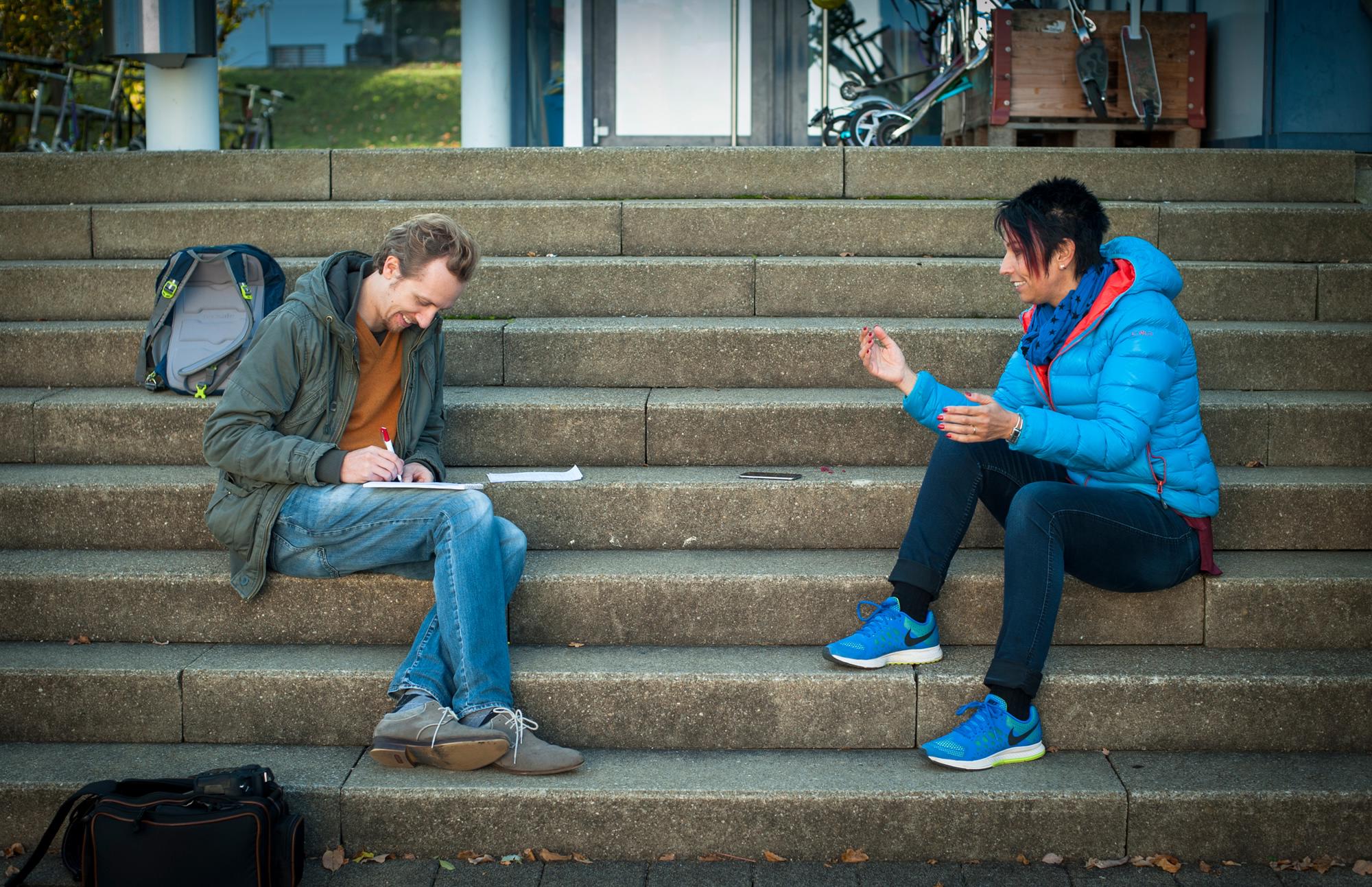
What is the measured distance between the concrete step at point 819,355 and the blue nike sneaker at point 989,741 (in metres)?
1.68

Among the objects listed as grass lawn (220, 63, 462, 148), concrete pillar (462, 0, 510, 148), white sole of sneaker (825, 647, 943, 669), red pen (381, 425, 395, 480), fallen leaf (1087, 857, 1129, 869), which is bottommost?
fallen leaf (1087, 857, 1129, 869)

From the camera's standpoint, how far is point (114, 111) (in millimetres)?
10258

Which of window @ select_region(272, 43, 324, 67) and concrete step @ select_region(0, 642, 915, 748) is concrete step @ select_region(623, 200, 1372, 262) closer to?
concrete step @ select_region(0, 642, 915, 748)

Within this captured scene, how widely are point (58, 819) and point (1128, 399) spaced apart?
2.95 meters

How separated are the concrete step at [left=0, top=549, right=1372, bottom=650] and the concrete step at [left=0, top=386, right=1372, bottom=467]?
0.64m

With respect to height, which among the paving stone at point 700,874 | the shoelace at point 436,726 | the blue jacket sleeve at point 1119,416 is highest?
the blue jacket sleeve at point 1119,416

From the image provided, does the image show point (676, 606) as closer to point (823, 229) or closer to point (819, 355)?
point (819, 355)

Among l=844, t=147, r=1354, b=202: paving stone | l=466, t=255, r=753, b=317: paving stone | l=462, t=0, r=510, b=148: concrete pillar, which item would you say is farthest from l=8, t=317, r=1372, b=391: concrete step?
l=462, t=0, r=510, b=148: concrete pillar

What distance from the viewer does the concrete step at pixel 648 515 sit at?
419cm

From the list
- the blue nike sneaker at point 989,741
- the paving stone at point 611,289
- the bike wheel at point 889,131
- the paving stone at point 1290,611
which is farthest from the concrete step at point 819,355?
the bike wheel at point 889,131

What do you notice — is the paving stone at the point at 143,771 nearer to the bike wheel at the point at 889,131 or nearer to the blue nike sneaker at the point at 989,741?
the blue nike sneaker at the point at 989,741

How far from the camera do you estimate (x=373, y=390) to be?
3.85 m

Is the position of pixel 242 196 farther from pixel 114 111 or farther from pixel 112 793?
pixel 114 111

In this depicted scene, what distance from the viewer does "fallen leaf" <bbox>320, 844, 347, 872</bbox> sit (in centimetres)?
330
